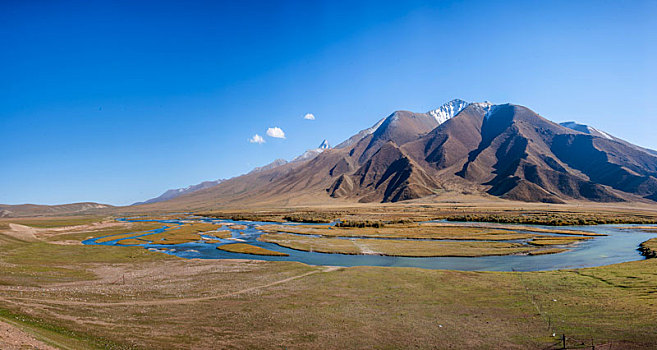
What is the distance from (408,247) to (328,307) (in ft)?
126

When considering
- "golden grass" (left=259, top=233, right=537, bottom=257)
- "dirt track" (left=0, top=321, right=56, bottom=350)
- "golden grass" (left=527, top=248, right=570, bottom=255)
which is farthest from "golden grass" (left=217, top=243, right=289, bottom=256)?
"golden grass" (left=527, top=248, right=570, bottom=255)

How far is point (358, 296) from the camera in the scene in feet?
106

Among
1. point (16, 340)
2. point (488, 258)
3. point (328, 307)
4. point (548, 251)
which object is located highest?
point (16, 340)

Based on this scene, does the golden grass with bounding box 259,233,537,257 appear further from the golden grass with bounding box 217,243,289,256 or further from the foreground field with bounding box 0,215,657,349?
the foreground field with bounding box 0,215,657,349

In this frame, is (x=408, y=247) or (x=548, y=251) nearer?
(x=548, y=251)

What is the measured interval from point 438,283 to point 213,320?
24.6 m

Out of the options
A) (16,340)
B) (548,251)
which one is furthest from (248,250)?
(548,251)

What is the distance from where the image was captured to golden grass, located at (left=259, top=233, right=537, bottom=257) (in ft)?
190

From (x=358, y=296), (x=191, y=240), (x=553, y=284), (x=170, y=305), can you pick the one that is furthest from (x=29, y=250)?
(x=553, y=284)

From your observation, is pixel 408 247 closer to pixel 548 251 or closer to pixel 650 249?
pixel 548 251

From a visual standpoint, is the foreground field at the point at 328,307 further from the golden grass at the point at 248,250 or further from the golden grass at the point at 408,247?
the golden grass at the point at 408,247

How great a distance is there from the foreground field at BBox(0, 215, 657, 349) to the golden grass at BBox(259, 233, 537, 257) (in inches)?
646

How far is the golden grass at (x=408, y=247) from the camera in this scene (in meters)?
58.0

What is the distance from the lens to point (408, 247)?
63938 millimetres
